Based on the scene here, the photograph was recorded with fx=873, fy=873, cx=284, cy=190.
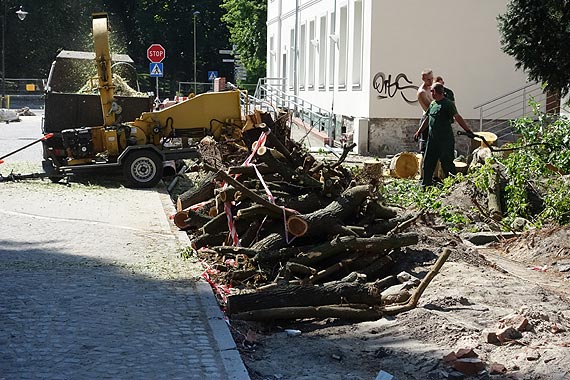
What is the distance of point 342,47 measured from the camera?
28.7m

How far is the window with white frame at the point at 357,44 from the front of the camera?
26.6 m

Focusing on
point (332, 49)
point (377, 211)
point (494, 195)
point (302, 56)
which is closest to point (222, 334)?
point (377, 211)

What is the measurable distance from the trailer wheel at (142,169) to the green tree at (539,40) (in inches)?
285

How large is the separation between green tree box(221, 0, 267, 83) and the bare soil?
157 ft

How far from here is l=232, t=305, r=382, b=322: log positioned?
722 centimetres

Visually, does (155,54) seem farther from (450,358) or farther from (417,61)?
(450,358)

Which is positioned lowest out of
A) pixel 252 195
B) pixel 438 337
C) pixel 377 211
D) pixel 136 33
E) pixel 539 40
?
pixel 438 337

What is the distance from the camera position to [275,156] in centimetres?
1002

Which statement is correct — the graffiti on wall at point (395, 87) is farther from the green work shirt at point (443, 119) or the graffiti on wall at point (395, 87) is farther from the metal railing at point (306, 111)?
the green work shirt at point (443, 119)

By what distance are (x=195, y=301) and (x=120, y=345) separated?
1490 mm

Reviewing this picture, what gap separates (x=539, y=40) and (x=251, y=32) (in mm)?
45551

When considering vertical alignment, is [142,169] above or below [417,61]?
below

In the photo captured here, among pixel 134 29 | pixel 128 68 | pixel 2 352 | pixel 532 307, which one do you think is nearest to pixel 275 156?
pixel 532 307

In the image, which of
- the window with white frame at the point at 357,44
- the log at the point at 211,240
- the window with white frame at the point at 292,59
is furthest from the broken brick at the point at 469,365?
the window with white frame at the point at 292,59
